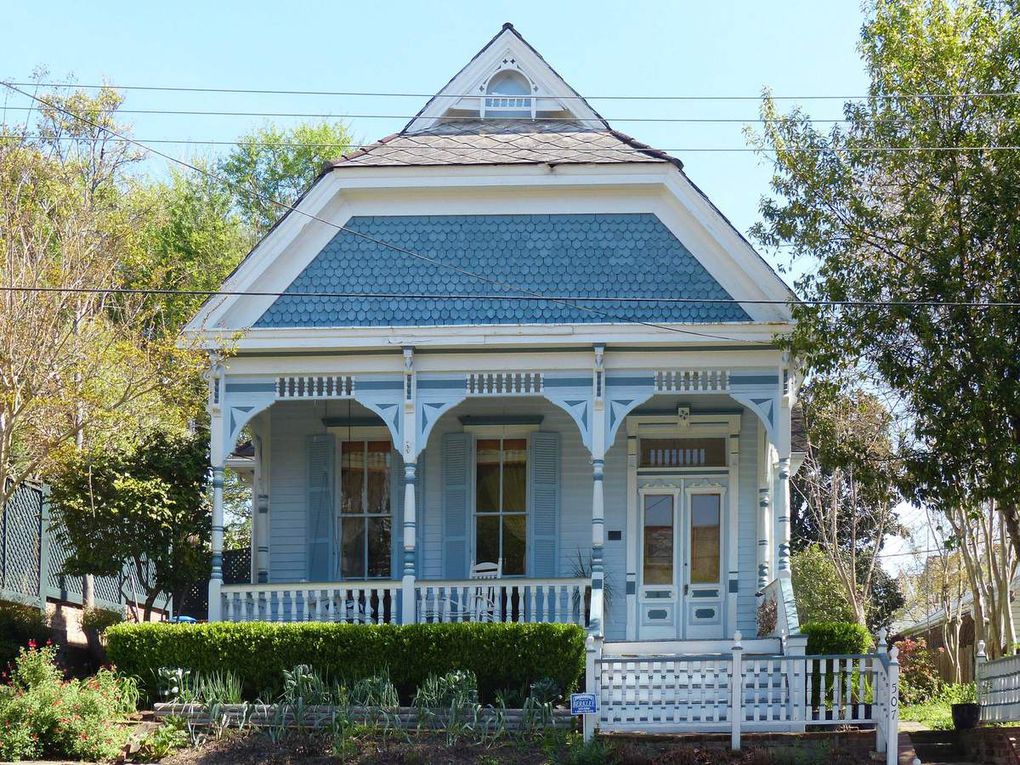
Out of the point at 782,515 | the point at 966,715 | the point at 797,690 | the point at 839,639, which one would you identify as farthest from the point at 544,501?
the point at 966,715

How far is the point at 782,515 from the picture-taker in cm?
1880

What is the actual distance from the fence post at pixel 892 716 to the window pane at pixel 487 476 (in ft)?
21.1

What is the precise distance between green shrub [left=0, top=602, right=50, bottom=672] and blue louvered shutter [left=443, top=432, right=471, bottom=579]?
5225 millimetres

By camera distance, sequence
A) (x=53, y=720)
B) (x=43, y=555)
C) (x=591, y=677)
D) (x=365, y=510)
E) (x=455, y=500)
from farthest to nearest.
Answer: (x=43, y=555) → (x=365, y=510) → (x=455, y=500) → (x=591, y=677) → (x=53, y=720)

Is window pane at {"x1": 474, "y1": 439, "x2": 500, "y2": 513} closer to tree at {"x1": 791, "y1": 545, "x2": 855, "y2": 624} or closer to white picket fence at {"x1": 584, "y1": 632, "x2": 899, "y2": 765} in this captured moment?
white picket fence at {"x1": 584, "y1": 632, "x2": 899, "y2": 765}

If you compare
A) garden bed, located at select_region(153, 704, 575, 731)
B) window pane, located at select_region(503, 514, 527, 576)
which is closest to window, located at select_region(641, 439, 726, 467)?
window pane, located at select_region(503, 514, 527, 576)

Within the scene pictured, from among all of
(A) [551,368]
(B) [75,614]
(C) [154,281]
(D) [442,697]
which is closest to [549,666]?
(D) [442,697]

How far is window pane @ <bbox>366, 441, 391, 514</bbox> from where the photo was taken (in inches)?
823

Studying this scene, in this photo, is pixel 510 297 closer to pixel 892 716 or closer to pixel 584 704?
pixel 584 704

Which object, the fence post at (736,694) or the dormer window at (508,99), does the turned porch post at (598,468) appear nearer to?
the fence post at (736,694)

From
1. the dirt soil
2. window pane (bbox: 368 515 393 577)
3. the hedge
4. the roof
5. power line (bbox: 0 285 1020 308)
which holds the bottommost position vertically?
the dirt soil

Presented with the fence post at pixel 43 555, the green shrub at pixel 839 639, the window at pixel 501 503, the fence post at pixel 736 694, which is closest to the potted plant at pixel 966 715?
the green shrub at pixel 839 639

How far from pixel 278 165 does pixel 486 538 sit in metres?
20.9

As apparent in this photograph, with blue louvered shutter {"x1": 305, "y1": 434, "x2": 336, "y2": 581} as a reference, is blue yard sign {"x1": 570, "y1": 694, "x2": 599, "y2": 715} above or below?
below
